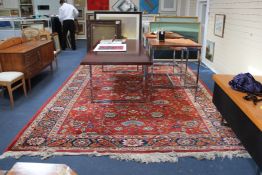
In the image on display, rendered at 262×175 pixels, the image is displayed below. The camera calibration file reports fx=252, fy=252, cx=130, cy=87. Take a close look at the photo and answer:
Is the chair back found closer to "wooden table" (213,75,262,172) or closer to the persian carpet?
the persian carpet

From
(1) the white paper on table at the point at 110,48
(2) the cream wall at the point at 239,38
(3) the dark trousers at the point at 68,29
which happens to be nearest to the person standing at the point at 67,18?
(3) the dark trousers at the point at 68,29

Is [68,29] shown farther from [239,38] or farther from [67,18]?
[239,38]

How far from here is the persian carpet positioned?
2334 mm

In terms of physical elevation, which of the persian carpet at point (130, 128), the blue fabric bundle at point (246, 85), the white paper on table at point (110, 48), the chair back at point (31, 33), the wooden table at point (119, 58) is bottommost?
the persian carpet at point (130, 128)

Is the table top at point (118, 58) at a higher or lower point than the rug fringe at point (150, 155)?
higher

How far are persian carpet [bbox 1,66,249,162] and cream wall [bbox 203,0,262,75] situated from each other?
762mm

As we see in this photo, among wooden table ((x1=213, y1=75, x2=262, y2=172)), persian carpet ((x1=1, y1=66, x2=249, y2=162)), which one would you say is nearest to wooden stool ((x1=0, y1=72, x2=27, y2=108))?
persian carpet ((x1=1, y1=66, x2=249, y2=162))

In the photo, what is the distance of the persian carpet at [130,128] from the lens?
233 centimetres

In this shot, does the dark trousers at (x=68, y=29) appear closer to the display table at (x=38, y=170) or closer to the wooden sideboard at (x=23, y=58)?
the wooden sideboard at (x=23, y=58)

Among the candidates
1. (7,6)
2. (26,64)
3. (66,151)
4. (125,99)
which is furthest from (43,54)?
(7,6)

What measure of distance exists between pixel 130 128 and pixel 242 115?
119 centimetres

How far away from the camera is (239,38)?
4.05 metres

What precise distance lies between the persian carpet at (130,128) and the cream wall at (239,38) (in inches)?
30.0

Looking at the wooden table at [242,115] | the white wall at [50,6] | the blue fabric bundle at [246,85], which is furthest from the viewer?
the white wall at [50,6]
